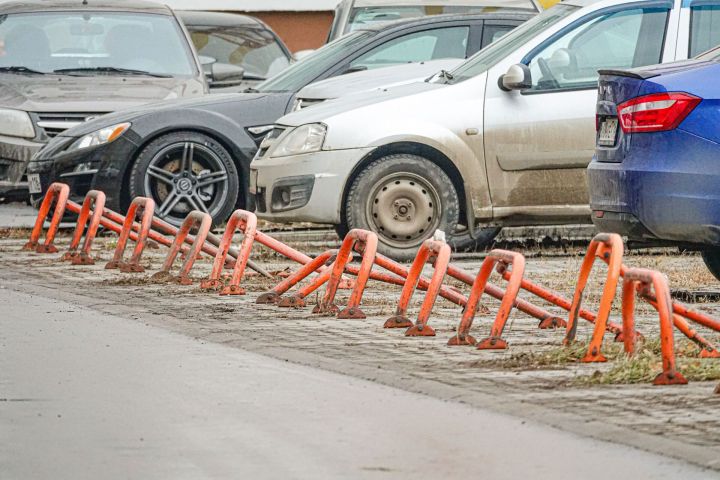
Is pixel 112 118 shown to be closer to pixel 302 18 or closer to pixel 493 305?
pixel 493 305

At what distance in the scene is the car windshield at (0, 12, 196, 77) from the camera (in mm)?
16250

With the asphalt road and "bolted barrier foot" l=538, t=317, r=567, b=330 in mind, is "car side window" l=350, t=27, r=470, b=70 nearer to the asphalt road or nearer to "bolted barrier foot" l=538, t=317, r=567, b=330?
"bolted barrier foot" l=538, t=317, r=567, b=330

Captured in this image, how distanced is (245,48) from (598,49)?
26.0 feet

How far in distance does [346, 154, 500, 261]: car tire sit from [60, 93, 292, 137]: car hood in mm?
2245

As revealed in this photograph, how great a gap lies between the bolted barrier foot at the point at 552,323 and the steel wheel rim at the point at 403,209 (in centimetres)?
380

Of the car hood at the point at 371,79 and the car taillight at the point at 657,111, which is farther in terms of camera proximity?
the car hood at the point at 371,79

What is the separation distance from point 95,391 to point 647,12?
6.55 metres

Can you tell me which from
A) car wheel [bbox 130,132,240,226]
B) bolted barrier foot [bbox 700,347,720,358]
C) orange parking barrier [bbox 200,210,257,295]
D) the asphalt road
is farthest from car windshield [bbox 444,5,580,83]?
bolted barrier foot [bbox 700,347,720,358]

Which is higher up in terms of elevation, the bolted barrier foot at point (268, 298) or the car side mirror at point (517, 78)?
the car side mirror at point (517, 78)

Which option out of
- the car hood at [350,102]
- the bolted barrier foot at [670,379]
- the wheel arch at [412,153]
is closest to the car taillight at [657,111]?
the bolted barrier foot at [670,379]

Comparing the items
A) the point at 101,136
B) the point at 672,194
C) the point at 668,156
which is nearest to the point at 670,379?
the point at 672,194

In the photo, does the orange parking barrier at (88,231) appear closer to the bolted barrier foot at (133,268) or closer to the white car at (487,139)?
the bolted barrier foot at (133,268)

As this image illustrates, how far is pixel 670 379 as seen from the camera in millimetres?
6984

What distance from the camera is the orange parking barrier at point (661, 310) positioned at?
6996mm
